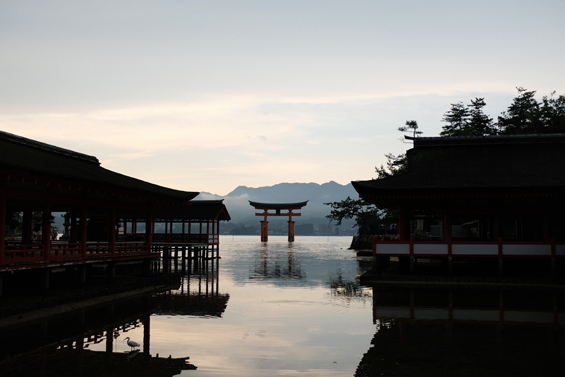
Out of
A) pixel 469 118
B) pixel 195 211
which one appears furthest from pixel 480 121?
pixel 195 211

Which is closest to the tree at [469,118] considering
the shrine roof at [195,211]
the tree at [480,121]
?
the tree at [480,121]

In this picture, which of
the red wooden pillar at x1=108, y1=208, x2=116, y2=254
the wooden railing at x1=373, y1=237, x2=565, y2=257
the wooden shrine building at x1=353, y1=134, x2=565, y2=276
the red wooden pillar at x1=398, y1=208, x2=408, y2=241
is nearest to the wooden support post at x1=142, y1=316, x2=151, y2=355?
the red wooden pillar at x1=108, y1=208, x2=116, y2=254

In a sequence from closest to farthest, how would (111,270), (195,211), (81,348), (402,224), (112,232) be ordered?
(81,348)
(111,270)
(112,232)
(402,224)
(195,211)

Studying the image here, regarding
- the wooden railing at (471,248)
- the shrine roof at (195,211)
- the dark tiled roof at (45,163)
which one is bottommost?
the wooden railing at (471,248)

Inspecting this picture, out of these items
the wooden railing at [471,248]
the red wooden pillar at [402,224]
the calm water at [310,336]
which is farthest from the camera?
the red wooden pillar at [402,224]

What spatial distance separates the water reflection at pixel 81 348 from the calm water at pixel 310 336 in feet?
0.09

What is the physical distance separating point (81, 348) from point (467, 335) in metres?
9.75

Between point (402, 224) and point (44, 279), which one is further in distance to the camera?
point (402, 224)

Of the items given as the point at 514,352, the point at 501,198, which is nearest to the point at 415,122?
the point at 501,198

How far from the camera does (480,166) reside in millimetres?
28469

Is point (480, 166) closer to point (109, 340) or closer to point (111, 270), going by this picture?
point (111, 270)

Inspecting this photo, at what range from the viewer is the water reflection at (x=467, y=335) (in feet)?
33.7

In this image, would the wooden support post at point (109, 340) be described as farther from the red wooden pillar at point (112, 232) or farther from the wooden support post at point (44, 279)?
the red wooden pillar at point (112, 232)


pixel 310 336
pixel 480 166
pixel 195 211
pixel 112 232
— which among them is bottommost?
pixel 310 336
